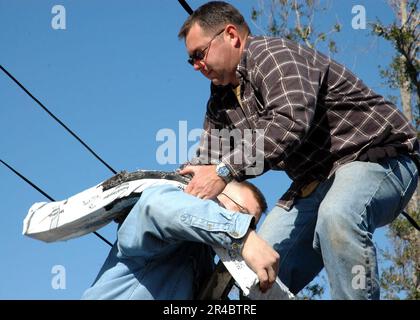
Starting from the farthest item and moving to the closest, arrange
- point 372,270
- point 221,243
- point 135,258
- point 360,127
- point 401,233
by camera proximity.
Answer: point 401,233
point 360,127
point 372,270
point 135,258
point 221,243

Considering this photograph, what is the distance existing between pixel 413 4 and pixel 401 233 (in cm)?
403

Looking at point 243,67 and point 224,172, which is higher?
point 243,67

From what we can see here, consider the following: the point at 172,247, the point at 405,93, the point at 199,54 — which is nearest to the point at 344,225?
the point at 172,247

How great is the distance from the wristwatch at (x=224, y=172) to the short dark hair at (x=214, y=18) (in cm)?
75

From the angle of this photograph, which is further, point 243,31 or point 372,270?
point 243,31

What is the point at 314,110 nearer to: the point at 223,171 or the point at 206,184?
the point at 223,171

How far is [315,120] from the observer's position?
126 inches

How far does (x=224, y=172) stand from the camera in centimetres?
279

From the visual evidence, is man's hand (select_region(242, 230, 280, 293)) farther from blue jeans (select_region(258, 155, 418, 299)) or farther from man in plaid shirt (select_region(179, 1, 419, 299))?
blue jeans (select_region(258, 155, 418, 299))

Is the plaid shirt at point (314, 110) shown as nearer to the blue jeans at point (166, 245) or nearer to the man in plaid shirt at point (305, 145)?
the man in plaid shirt at point (305, 145)

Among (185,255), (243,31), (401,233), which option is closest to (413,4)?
(401,233)

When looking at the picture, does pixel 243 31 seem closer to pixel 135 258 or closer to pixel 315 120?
pixel 315 120

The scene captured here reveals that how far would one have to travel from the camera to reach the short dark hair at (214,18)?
3344mm

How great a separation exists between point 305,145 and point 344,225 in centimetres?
55
